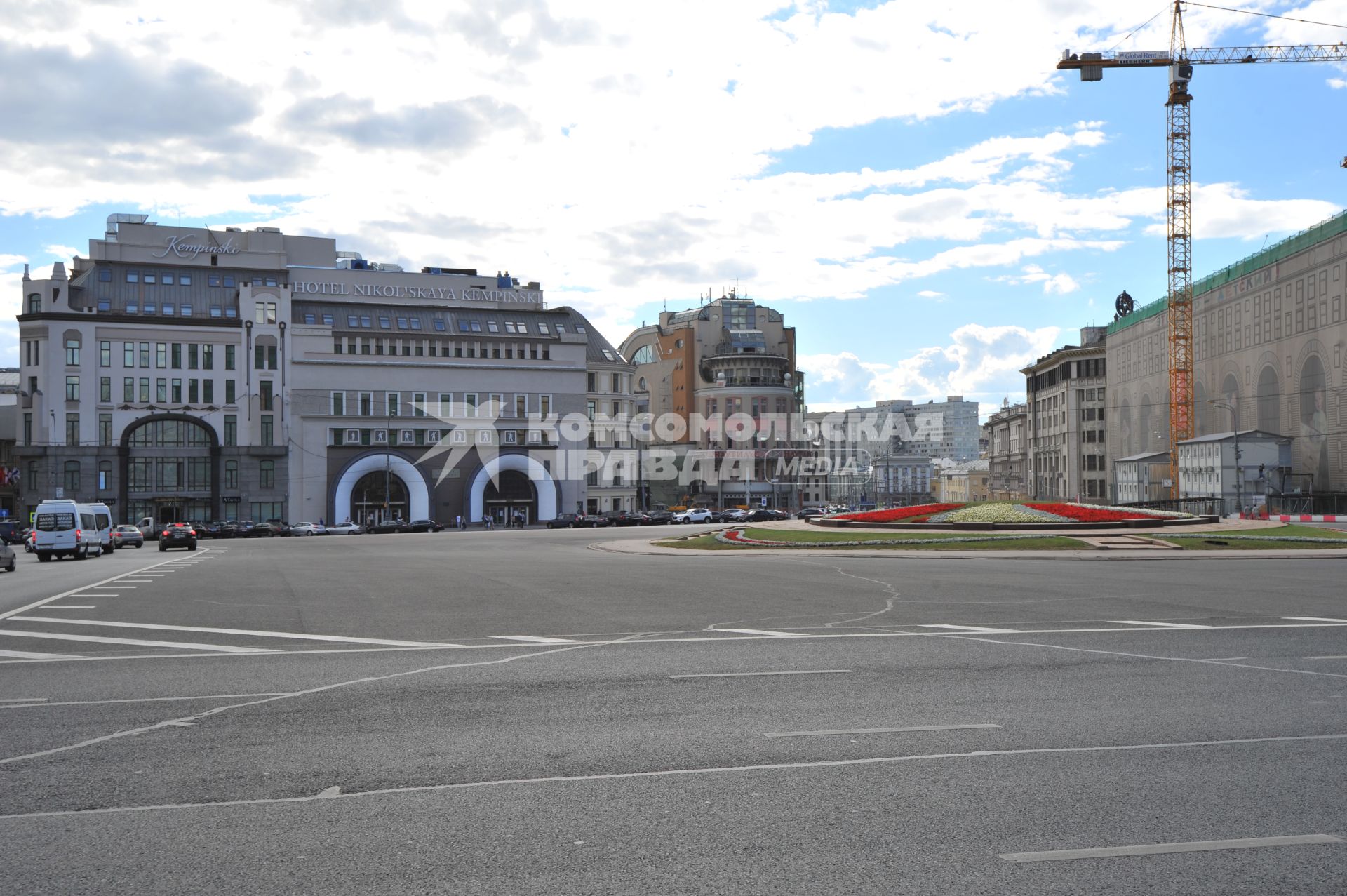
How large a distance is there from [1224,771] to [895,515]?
42366 mm

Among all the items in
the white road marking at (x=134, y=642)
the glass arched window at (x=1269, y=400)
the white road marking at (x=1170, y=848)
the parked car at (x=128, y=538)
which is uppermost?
the glass arched window at (x=1269, y=400)

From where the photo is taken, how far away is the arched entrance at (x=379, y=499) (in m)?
96.1

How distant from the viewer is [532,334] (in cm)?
10438

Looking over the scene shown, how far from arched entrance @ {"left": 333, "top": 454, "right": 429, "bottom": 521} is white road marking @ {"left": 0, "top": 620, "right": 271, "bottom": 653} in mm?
78614

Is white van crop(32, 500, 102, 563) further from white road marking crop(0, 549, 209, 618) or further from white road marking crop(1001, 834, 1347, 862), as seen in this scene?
white road marking crop(1001, 834, 1347, 862)

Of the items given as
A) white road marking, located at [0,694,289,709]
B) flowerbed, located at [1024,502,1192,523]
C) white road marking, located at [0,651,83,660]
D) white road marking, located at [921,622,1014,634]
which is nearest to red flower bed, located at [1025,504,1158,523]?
flowerbed, located at [1024,502,1192,523]

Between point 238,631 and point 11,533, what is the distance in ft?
232

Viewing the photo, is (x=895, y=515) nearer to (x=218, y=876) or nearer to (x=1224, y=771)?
(x=1224, y=771)

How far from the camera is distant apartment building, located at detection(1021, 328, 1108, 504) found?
133250mm

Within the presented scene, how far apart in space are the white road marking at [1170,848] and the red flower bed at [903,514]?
135 ft

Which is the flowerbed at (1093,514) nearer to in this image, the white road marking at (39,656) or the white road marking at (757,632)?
the white road marking at (757,632)

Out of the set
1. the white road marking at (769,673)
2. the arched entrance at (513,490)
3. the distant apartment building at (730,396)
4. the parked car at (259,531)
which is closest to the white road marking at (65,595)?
the white road marking at (769,673)

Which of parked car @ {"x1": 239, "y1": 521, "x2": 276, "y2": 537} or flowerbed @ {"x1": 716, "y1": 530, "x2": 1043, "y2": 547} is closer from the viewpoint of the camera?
flowerbed @ {"x1": 716, "y1": 530, "x2": 1043, "y2": 547}

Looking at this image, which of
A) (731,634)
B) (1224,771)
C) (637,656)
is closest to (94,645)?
(637,656)
